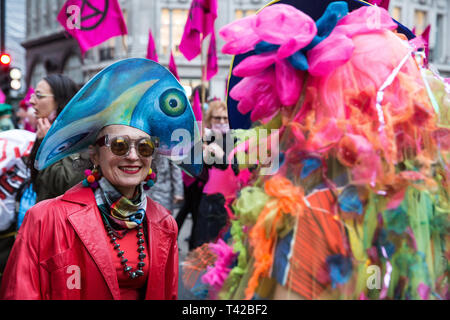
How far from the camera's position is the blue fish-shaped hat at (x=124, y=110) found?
2.27 metres

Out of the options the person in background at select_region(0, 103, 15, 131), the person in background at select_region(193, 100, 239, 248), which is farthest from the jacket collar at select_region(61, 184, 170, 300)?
the person in background at select_region(0, 103, 15, 131)

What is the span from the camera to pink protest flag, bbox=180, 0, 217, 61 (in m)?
6.80

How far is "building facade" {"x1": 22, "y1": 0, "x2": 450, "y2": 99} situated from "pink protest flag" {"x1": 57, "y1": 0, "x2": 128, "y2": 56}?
694 inches

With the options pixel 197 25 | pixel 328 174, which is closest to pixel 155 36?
pixel 197 25

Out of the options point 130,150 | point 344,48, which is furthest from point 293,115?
point 130,150

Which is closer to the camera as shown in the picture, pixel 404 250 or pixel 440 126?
pixel 404 250

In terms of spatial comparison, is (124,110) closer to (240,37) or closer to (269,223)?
(240,37)

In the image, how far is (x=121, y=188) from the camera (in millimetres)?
2377

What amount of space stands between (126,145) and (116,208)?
0.29 m

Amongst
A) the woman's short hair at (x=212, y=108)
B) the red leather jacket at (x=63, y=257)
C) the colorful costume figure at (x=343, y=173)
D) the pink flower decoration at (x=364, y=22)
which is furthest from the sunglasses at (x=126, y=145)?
the woman's short hair at (x=212, y=108)

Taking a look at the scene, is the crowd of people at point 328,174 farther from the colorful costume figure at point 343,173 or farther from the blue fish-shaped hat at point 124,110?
the blue fish-shaped hat at point 124,110

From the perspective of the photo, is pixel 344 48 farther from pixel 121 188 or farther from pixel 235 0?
pixel 235 0
